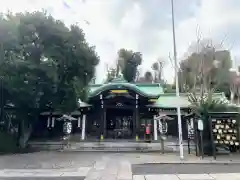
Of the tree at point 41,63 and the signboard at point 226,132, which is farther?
the tree at point 41,63

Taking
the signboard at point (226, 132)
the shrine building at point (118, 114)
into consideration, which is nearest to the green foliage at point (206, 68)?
the shrine building at point (118, 114)

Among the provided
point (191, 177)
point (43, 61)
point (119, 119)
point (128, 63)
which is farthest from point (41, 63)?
point (128, 63)

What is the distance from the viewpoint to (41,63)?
59.7 feet

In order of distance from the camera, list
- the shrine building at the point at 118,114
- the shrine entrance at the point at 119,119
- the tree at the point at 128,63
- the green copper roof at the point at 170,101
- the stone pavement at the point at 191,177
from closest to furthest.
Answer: the stone pavement at the point at 191,177
the shrine building at the point at 118,114
the green copper roof at the point at 170,101
the shrine entrance at the point at 119,119
the tree at the point at 128,63

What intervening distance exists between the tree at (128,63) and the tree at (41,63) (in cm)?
2475

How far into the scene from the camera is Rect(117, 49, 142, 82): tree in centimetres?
4556

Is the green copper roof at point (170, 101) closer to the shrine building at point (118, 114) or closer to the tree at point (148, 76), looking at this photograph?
the shrine building at point (118, 114)

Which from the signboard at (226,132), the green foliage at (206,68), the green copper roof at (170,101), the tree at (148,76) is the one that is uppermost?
the tree at (148,76)

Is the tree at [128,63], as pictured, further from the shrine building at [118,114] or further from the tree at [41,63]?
the tree at [41,63]

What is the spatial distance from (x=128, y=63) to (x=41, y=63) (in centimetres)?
2868

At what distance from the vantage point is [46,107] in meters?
20.2

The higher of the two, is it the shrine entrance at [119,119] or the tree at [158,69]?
the tree at [158,69]

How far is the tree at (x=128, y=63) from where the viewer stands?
4556 centimetres

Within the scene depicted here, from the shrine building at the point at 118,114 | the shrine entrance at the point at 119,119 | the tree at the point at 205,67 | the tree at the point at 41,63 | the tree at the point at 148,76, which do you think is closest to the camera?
the tree at the point at 41,63
